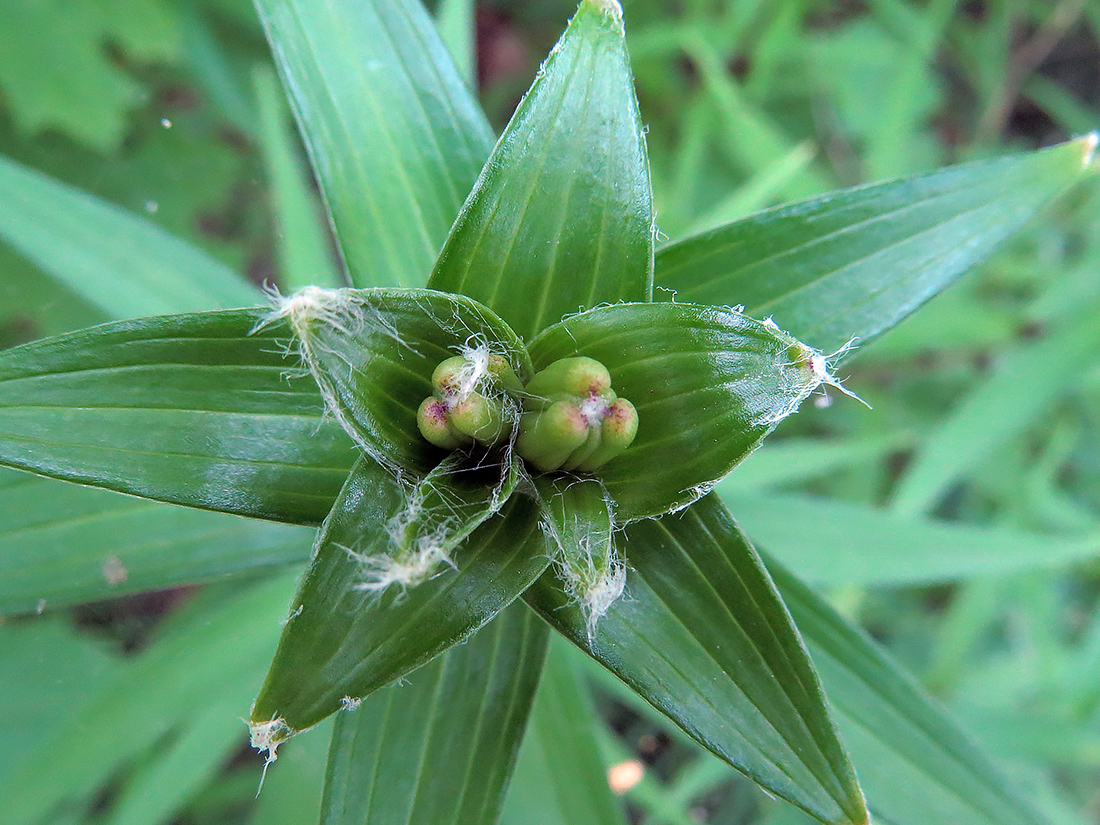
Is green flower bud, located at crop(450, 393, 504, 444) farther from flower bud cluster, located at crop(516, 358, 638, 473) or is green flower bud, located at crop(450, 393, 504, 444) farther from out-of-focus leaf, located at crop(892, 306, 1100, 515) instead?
out-of-focus leaf, located at crop(892, 306, 1100, 515)

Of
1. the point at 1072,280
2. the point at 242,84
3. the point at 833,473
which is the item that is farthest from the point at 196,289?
the point at 1072,280

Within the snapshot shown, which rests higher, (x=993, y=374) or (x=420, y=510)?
(x=993, y=374)

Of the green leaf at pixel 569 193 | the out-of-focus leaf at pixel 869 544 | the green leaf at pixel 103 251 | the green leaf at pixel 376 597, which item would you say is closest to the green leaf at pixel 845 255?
the green leaf at pixel 569 193

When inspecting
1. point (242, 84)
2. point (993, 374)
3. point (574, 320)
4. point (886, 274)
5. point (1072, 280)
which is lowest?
point (574, 320)

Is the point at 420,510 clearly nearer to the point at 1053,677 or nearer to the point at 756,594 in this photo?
the point at 756,594

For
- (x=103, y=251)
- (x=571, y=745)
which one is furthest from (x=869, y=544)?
(x=103, y=251)

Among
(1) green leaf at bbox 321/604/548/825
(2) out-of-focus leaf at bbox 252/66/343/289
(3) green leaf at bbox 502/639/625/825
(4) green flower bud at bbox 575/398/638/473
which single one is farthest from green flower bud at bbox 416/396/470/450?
(2) out-of-focus leaf at bbox 252/66/343/289
